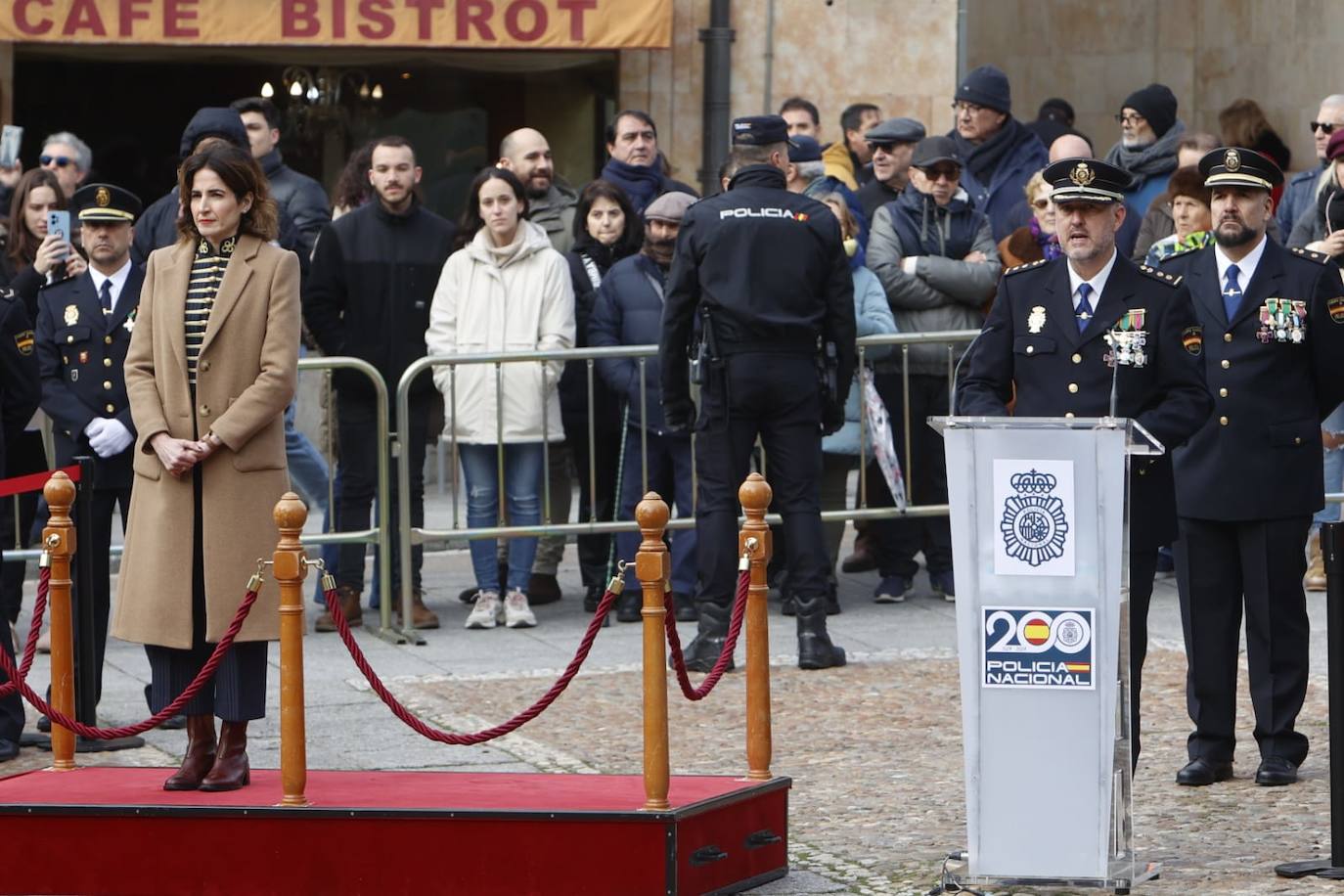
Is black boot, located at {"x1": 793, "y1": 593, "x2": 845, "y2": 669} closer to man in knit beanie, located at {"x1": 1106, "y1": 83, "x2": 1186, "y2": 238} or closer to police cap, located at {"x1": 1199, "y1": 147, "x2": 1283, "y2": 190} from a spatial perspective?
police cap, located at {"x1": 1199, "y1": 147, "x2": 1283, "y2": 190}

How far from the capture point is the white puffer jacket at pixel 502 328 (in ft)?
37.6

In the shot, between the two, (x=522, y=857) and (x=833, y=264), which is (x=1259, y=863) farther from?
(x=833, y=264)

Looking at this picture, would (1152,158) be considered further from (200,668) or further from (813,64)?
(200,668)

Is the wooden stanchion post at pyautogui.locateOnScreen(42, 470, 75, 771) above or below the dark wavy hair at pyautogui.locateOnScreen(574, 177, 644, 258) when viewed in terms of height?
below

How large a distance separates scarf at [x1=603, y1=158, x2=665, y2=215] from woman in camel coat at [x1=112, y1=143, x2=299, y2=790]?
5.20 m

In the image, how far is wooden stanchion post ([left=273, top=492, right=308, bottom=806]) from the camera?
22.2 ft

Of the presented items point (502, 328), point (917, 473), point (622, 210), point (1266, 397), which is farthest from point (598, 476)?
point (1266, 397)

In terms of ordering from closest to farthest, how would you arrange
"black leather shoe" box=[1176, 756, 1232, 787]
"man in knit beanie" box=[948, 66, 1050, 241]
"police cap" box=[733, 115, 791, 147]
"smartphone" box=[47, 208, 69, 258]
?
"black leather shoe" box=[1176, 756, 1232, 787], "police cap" box=[733, 115, 791, 147], "smartphone" box=[47, 208, 69, 258], "man in knit beanie" box=[948, 66, 1050, 241]

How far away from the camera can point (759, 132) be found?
10297mm

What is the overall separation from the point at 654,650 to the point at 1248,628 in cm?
273

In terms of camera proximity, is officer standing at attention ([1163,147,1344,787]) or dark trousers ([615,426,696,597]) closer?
officer standing at attention ([1163,147,1344,787])

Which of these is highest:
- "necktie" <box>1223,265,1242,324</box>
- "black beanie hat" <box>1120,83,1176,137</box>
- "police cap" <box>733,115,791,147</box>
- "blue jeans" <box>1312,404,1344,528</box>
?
"black beanie hat" <box>1120,83,1176,137</box>

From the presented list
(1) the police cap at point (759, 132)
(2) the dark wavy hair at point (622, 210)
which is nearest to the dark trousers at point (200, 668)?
(1) the police cap at point (759, 132)

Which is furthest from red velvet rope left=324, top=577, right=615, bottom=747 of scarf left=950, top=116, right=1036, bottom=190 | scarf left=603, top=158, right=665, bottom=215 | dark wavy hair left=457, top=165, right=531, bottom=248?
scarf left=950, top=116, right=1036, bottom=190
